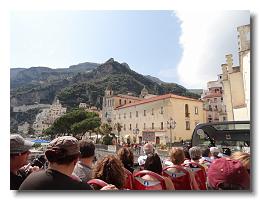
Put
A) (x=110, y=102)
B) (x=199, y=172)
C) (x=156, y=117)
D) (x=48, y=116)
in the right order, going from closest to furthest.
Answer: (x=199, y=172)
(x=48, y=116)
(x=110, y=102)
(x=156, y=117)

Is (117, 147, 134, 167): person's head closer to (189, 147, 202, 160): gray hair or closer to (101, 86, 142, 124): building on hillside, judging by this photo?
(189, 147, 202, 160): gray hair

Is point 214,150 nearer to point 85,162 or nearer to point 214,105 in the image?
point 214,105

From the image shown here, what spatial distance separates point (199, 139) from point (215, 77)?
2.37ft

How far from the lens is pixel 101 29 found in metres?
3.48

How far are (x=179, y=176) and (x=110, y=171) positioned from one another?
3.29ft

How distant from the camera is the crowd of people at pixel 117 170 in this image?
5.08 ft

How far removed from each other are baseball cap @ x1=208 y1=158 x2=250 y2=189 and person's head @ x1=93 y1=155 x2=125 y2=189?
592 mm

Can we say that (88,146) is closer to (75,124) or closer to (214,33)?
(75,124)

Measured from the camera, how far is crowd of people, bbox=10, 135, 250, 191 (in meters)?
1.55

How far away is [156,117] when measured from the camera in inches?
187

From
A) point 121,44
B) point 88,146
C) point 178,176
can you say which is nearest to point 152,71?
point 121,44

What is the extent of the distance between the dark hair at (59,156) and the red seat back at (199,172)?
4.15ft

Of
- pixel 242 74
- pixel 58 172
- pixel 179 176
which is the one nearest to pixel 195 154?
pixel 179 176

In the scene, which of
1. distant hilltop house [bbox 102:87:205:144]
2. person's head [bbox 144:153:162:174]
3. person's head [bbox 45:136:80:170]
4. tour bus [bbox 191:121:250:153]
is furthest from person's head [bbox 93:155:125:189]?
Result: distant hilltop house [bbox 102:87:205:144]
